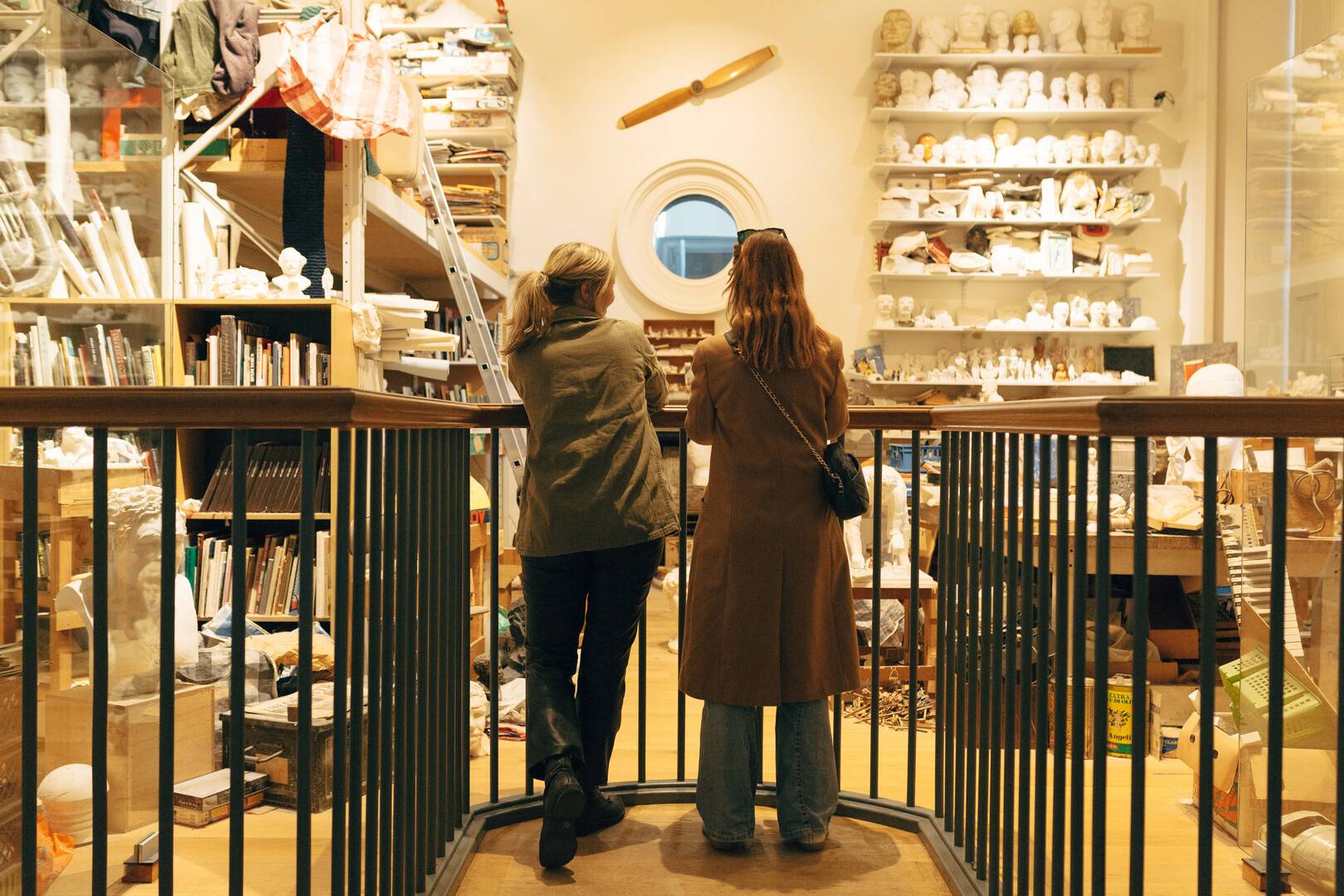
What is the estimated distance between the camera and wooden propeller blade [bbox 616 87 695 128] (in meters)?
7.09

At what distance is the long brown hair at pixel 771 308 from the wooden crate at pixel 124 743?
5.66ft

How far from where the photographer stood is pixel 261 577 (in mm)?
3863

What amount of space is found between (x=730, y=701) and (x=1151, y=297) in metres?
5.95

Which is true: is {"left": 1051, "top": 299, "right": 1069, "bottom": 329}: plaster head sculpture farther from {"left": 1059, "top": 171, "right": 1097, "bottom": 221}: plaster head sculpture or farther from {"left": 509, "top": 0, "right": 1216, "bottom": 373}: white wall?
{"left": 1059, "top": 171, "right": 1097, "bottom": 221}: plaster head sculpture

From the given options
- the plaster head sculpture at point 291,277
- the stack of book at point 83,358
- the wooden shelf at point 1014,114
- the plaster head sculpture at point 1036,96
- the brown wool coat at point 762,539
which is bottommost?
the brown wool coat at point 762,539

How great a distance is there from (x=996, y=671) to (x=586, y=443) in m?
0.95

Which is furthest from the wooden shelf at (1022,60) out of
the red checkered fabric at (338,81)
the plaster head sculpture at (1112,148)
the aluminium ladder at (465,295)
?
the red checkered fabric at (338,81)

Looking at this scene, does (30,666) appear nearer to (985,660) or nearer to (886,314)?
(985,660)

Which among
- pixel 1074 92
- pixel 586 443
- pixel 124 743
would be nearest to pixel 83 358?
pixel 124 743

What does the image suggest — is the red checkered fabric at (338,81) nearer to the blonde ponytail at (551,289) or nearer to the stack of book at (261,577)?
the stack of book at (261,577)

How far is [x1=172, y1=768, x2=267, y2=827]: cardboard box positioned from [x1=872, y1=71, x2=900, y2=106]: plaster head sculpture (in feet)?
18.6

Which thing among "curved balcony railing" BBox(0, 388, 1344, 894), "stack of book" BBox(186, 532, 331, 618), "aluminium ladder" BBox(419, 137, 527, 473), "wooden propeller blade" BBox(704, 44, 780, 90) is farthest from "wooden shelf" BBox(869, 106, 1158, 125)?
"stack of book" BBox(186, 532, 331, 618)

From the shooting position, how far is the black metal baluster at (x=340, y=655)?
4.77 ft

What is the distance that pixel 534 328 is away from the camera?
2.26m
